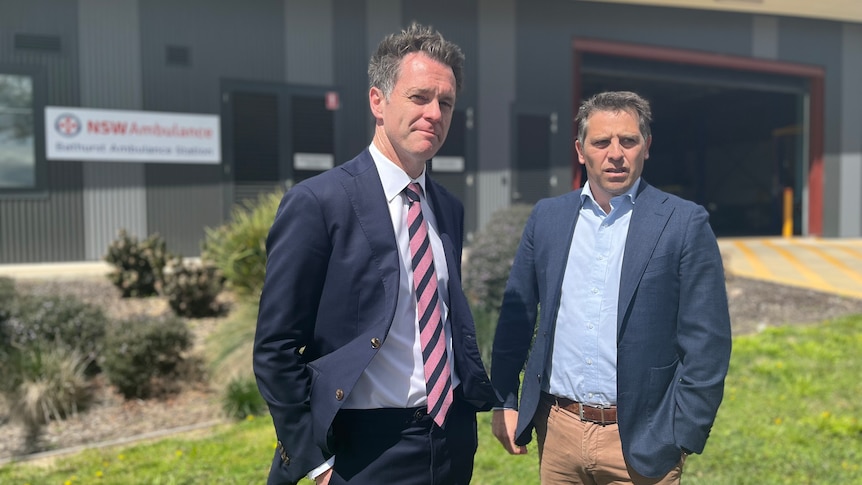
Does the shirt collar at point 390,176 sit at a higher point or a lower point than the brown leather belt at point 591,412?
higher

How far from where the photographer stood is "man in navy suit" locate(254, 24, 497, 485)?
1619 mm

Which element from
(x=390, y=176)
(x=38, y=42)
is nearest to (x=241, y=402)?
(x=390, y=176)

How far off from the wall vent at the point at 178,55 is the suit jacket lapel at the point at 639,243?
1073 cm

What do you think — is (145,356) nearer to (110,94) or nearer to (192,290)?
(192,290)

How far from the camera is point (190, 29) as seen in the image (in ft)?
36.2

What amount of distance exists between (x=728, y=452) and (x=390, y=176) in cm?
324

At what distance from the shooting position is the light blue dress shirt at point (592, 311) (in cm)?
191

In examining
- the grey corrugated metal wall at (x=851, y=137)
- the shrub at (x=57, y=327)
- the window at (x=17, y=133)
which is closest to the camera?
the shrub at (x=57, y=327)

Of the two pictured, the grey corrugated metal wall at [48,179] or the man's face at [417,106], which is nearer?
the man's face at [417,106]

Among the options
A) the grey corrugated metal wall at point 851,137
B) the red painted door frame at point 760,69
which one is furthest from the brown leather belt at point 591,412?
the grey corrugated metal wall at point 851,137

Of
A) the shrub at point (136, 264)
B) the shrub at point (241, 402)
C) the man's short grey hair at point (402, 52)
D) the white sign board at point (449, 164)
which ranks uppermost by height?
the white sign board at point (449, 164)

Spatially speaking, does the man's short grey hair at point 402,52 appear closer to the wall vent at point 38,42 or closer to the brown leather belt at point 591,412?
the brown leather belt at point 591,412

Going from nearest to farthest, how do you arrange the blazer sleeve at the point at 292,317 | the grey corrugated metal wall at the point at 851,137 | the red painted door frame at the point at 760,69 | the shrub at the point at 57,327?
the blazer sleeve at the point at 292,317 < the shrub at the point at 57,327 < the red painted door frame at the point at 760,69 < the grey corrugated metal wall at the point at 851,137

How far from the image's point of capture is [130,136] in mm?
10641
